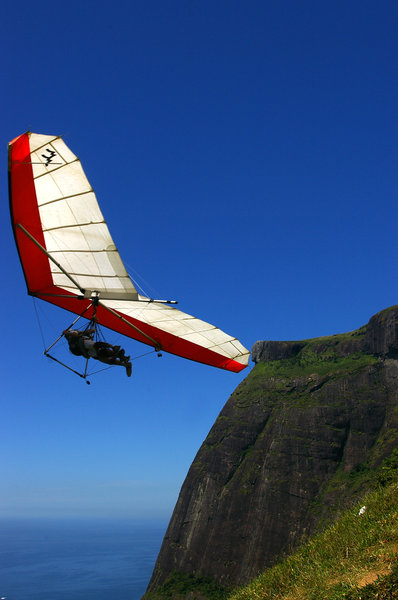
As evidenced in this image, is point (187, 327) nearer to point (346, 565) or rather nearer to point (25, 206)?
point (25, 206)

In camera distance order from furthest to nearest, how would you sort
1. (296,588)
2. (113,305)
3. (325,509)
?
→ (325,509) < (113,305) < (296,588)

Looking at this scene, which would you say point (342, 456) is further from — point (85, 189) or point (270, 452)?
point (85, 189)

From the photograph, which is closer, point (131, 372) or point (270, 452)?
point (131, 372)

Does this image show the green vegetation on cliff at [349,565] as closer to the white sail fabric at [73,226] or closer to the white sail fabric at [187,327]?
the white sail fabric at [187,327]

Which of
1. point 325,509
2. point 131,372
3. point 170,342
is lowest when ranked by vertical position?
point 325,509

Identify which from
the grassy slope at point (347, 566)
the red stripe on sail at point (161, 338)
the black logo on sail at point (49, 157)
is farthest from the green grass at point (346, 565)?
the black logo on sail at point (49, 157)

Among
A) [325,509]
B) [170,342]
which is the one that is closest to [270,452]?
[325,509]

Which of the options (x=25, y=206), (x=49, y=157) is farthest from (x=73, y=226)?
(x=49, y=157)
